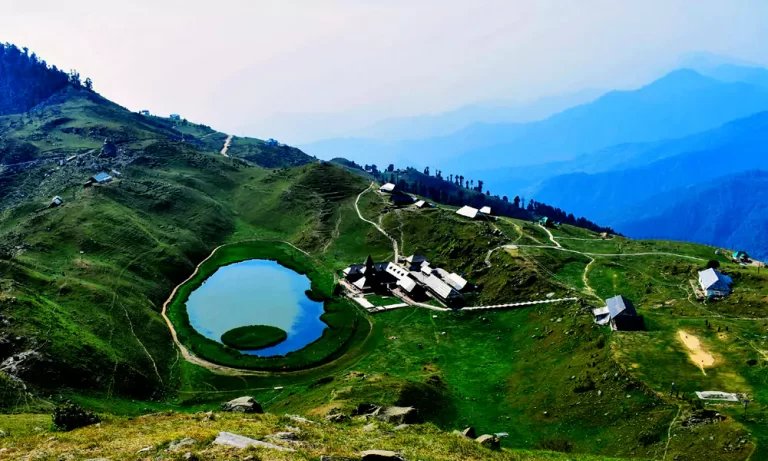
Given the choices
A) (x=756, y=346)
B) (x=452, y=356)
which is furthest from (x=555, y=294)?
(x=756, y=346)

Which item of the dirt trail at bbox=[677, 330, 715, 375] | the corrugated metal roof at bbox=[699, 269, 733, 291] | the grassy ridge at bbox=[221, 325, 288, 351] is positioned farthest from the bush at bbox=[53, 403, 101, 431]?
the corrugated metal roof at bbox=[699, 269, 733, 291]

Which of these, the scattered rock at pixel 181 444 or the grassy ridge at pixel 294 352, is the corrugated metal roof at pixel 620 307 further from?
the scattered rock at pixel 181 444

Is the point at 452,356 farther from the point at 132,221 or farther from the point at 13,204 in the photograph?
the point at 13,204

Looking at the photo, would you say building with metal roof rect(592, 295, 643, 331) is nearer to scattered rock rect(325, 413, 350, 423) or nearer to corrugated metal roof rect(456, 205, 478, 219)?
scattered rock rect(325, 413, 350, 423)

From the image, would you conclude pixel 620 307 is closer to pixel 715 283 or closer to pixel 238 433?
pixel 715 283

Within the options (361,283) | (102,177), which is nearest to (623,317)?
(361,283)
